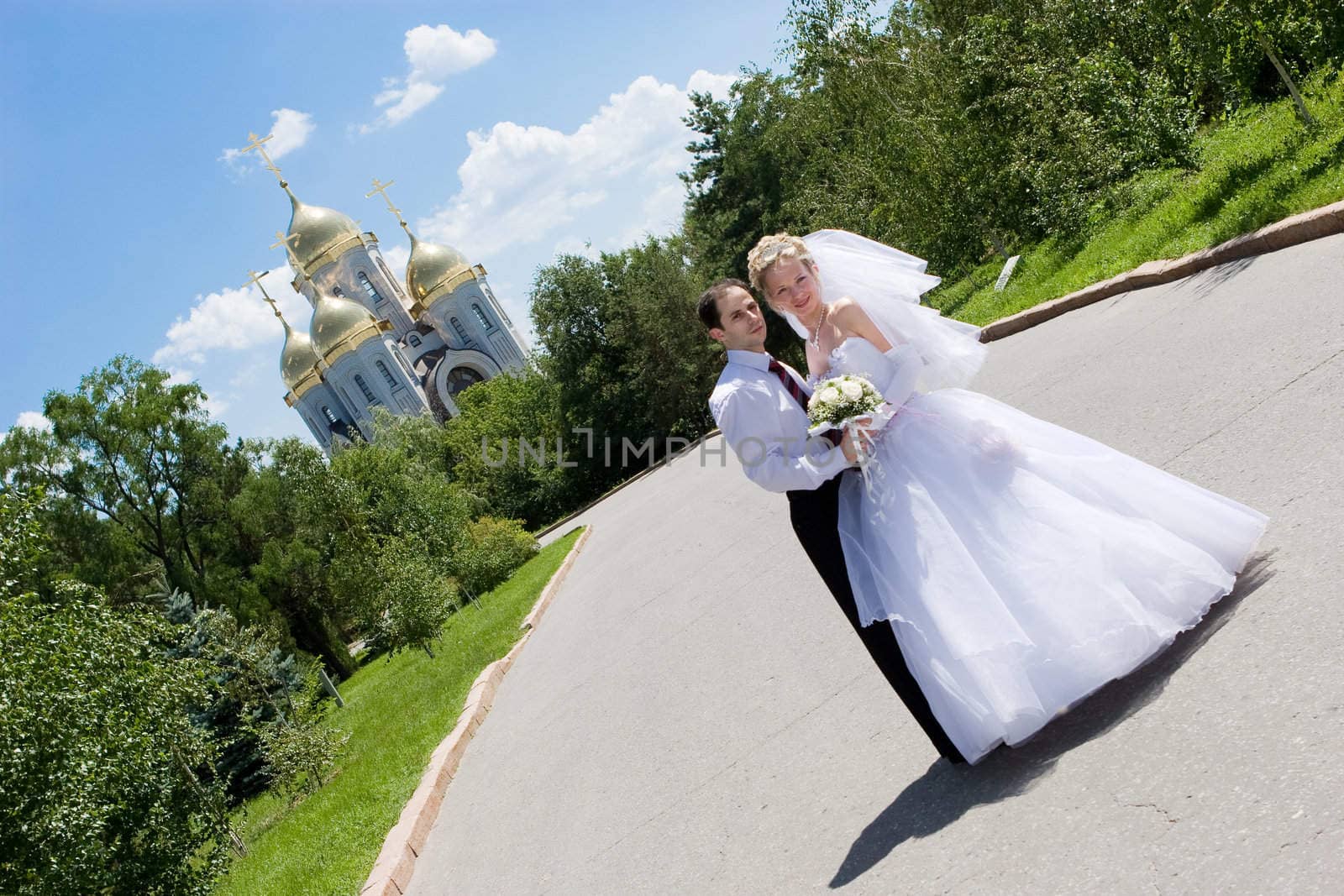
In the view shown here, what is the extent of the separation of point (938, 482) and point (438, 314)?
263 ft

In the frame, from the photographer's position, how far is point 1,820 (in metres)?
7.09

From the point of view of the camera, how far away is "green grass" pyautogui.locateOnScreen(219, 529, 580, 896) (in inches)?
356

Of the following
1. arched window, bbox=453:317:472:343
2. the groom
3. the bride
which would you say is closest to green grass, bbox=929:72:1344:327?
the bride

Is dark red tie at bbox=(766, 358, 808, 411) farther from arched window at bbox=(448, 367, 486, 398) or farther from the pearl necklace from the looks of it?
arched window at bbox=(448, 367, 486, 398)

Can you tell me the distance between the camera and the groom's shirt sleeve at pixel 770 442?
4.55 metres

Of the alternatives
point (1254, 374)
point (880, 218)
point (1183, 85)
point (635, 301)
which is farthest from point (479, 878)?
point (635, 301)

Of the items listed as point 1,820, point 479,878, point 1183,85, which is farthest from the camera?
point 1183,85

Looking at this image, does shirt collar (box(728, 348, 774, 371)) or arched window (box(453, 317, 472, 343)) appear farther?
arched window (box(453, 317, 472, 343))

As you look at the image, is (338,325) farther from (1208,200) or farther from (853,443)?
(853,443)

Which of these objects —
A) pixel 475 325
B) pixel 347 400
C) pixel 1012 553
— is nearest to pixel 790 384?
pixel 1012 553

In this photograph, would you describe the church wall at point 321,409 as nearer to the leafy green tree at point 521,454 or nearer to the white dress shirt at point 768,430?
the leafy green tree at point 521,454

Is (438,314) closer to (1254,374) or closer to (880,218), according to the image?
(880,218)

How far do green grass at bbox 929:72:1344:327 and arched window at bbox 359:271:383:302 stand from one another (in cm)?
6828

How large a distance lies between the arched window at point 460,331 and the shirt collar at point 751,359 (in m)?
79.3
